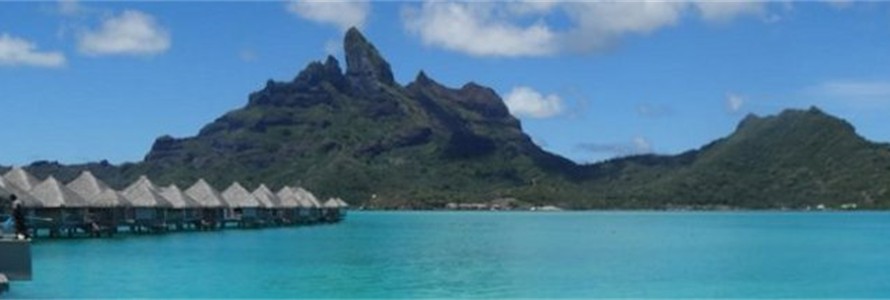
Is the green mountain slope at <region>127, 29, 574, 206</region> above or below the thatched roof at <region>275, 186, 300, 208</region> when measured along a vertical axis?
above

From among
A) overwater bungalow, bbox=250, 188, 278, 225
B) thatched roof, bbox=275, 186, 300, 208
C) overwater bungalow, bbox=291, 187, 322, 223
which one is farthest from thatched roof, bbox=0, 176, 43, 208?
overwater bungalow, bbox=291, 187, 322, 223

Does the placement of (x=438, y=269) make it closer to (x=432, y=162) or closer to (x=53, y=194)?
(x=53, y=194)

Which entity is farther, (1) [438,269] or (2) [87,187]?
(2) [87,187]

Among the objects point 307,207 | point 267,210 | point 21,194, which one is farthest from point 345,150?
point 21,194

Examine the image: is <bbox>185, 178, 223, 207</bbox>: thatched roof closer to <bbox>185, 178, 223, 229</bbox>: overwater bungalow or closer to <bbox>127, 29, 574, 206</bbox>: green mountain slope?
<bbox>185, 178, 223, 229</bbox>: overwater bungalow

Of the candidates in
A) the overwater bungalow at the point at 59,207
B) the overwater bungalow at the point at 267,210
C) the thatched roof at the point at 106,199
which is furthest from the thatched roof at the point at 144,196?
the overwater bungalow at the point at 267,210

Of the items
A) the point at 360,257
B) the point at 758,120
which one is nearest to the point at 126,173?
the point at 758,120
